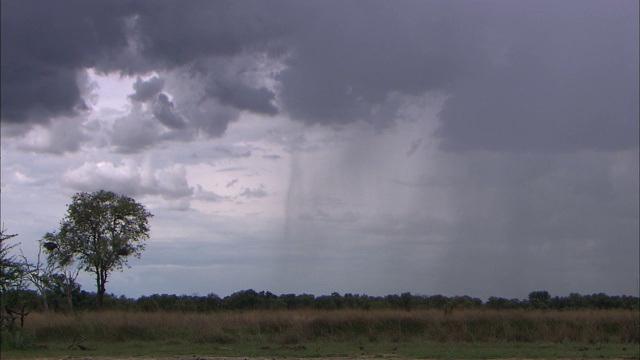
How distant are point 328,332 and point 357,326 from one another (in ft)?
4.63

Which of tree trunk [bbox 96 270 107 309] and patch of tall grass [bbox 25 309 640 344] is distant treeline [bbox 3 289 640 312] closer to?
tree trunk [bbox 96 270 107 309]

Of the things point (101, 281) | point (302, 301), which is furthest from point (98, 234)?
point (302, 301)

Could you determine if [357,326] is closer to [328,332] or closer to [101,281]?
[328,332]

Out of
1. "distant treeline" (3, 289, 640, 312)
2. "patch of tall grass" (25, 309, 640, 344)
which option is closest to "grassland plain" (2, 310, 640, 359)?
"patch of tall grass" (25, 309, 640, 344)

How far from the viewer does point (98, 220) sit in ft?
146

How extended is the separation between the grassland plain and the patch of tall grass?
44 millimetres

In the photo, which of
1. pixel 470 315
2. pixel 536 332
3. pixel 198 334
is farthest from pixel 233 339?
pixel 536 332

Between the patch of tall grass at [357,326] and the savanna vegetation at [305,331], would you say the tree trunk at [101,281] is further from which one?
the patch of tall grass at [357,326]

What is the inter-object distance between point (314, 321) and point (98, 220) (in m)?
19.4

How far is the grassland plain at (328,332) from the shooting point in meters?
26.2

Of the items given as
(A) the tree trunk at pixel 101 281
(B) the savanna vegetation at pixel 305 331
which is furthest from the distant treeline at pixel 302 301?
(B) the savanna vegetation at pixel 305 331

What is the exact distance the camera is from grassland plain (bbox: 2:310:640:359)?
2619cm

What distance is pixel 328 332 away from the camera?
31281 mm

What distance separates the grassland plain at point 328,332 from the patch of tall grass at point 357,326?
44 millimetres
